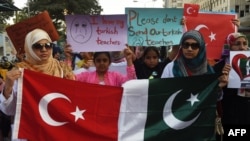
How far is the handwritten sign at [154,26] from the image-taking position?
18.5 ft

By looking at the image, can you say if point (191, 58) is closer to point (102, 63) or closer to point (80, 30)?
point (102, 63)

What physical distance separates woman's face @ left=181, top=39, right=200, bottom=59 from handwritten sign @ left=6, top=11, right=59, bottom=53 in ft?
4.83

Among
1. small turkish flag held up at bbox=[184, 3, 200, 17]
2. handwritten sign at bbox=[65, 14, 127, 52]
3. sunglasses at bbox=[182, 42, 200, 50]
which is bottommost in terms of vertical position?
sunglasses at bbox=[182, 42, 200, 50]

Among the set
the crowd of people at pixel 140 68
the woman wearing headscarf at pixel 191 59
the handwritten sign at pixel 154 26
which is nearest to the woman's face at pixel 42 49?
the crowd of people at pixel 140 68

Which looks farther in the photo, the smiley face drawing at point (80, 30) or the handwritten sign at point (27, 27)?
the smiley face drawing at point (80, 30)

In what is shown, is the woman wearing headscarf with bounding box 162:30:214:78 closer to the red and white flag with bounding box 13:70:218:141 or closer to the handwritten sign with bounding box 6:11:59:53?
the red and white flag with bounding box 13:70:218:141

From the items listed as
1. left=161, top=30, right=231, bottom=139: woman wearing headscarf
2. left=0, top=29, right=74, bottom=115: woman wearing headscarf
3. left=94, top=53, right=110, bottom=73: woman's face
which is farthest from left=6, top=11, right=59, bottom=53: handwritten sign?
left=161, top=30, right=231, bottom=139: woman wearing headscarf

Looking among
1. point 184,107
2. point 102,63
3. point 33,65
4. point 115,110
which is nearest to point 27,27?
point 102,63

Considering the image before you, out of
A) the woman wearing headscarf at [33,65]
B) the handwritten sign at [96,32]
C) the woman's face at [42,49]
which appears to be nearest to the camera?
the woman wearing headscarf at [33,65]

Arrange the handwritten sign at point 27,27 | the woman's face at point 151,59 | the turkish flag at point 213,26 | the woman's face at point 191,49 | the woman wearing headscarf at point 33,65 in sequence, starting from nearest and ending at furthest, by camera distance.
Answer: the woman wearing headscarf at point 33,65 → the woman's face at point 191,49 → the handwritten sign at point 27,27 → the woman's face at point 151,59 → the turkish flag at point 213,26

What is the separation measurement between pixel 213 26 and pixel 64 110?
269 cm

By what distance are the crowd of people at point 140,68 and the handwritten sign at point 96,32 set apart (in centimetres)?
19

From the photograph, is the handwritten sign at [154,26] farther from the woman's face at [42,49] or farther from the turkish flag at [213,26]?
the woman's face at [42,49]

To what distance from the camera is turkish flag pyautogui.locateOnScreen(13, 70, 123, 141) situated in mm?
3689
